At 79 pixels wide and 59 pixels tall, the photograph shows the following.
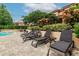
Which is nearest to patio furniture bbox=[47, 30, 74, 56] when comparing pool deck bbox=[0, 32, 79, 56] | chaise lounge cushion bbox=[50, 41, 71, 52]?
chaise lounge cushion bbox=[50, 41, 71, 52]

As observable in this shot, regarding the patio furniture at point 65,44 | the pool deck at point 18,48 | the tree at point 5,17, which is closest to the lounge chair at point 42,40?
the pool deck at point 18,48

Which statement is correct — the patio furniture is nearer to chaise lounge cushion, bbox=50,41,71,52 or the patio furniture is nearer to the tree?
chaise lounge cushion, bbox=50,41,71,52

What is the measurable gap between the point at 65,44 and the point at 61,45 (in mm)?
95

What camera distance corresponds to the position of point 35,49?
4402mm

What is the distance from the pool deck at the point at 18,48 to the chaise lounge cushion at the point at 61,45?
19 centimetres

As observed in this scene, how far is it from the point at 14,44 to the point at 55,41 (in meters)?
1.03

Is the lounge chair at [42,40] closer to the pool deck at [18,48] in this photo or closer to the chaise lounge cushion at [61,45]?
the pool deck at [18,48]

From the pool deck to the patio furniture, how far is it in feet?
0.66

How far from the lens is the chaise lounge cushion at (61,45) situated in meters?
4.05

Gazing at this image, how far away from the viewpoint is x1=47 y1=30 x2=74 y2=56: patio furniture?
4.07 m

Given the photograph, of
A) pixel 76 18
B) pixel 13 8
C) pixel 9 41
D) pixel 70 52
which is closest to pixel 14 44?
pixel 9 41

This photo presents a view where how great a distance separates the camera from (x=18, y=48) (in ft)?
14.5

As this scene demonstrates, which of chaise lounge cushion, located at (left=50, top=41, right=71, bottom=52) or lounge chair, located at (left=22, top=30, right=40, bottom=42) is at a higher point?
lounge chair, located at (left=22, top=30, right=40, bottom=42)

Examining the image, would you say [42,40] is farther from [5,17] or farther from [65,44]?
[5,17]
